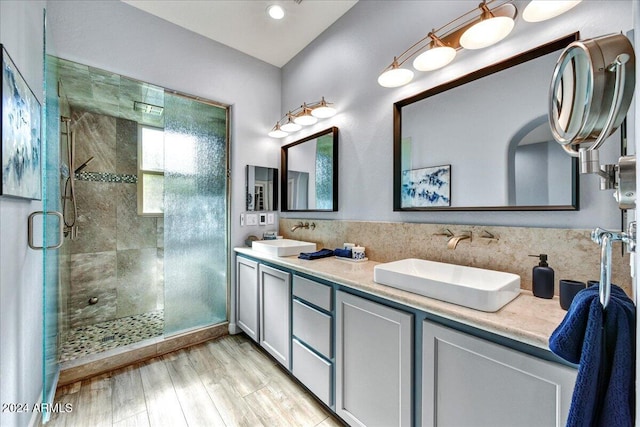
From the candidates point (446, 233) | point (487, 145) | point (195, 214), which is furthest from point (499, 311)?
point (195, 214)

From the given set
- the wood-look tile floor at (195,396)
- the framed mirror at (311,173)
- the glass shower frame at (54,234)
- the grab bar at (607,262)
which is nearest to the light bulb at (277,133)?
the framed mirror at (311,173)

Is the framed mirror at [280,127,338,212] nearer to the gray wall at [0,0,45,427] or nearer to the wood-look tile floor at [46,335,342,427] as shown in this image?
the wood-look tile floor at [46,335,342,427]


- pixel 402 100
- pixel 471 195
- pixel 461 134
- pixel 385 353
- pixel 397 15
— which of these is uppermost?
pixel 397 15

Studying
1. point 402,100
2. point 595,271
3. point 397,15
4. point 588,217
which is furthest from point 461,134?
point 397,15

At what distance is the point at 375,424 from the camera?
1.23m

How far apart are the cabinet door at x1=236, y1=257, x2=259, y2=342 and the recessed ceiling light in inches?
78.7

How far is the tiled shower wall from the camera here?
2697mm

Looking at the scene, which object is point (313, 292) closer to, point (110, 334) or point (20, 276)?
point (20, 276)

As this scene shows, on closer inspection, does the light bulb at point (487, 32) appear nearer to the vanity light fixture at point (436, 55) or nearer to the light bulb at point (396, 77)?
the vanity light fixture at point (436, 55)

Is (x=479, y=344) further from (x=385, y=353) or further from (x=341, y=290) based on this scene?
(x=341, y=290)

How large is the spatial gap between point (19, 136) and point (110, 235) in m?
2.11

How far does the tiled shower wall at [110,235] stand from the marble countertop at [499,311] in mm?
2167

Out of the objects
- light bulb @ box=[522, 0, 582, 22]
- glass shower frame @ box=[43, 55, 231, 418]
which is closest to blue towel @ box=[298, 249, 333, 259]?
glass shower frame @ box=[43, 55, 231, 418]

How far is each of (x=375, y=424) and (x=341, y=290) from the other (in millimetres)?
619
